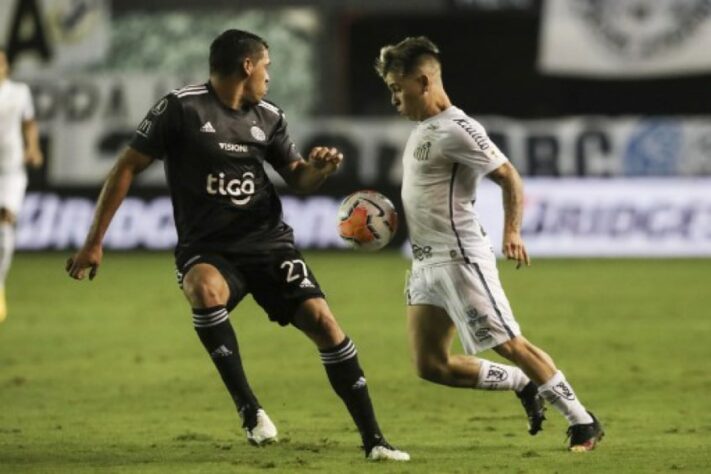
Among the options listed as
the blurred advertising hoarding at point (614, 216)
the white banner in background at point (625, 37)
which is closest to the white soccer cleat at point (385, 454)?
the blurred advertising hoarding at point (614, 216)

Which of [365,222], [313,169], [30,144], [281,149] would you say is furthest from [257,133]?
[30,144]

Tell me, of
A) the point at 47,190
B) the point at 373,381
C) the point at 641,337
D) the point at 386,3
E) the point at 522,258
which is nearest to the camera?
the point at 522,258

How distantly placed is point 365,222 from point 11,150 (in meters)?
7.48

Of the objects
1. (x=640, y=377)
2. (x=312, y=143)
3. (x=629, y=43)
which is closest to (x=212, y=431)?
(x=640, y=377)

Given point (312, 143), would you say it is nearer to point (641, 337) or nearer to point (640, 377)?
point (641, 337)

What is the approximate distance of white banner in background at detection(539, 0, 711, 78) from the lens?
1033 inches

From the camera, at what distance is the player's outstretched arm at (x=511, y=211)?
798 centimetres

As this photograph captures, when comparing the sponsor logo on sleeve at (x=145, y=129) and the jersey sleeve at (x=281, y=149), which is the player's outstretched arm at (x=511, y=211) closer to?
the jersey sleeve at (x=281, y=149)

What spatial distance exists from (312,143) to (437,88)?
642 inches

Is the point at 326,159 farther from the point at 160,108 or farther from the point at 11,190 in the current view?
the point at 11,190

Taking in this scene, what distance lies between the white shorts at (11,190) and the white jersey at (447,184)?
7550mm

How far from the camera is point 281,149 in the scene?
866 cm

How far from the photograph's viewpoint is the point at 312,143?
24547 mm

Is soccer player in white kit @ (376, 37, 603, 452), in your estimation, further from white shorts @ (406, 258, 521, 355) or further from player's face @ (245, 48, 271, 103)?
player's face @ (245, 48, 271, 103)
